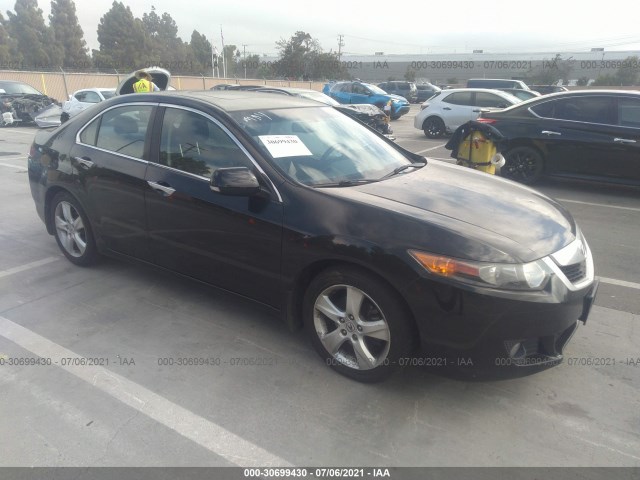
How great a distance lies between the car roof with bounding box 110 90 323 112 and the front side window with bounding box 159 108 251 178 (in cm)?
16

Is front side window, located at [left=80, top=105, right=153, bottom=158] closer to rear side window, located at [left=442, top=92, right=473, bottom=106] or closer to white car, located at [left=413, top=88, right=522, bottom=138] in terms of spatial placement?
white car, located at [left=413, top=88, right=522, bottom=138]

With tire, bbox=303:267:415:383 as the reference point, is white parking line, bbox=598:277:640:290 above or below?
below

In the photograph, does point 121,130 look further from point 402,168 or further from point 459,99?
point 459,99

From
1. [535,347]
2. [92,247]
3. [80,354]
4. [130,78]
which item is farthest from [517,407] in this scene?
[130,78]

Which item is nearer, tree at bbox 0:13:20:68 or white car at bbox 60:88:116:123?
white car at bbox 60:88:116:123

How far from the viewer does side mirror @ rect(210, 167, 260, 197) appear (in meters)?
2.92

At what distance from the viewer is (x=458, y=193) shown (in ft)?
10.3

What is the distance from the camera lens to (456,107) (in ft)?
47.4

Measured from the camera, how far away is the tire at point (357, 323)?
2.62 m

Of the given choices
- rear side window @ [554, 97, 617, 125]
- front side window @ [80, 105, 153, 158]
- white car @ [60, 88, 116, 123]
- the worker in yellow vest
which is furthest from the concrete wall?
front side window @ [80, 105, 153, 158]

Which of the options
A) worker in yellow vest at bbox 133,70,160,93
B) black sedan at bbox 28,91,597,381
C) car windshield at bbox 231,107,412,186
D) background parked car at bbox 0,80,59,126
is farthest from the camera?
background parked car at bbox 0,80,59,126

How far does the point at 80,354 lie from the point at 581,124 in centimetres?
735

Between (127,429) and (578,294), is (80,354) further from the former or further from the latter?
(578,294)

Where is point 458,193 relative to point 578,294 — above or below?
above
